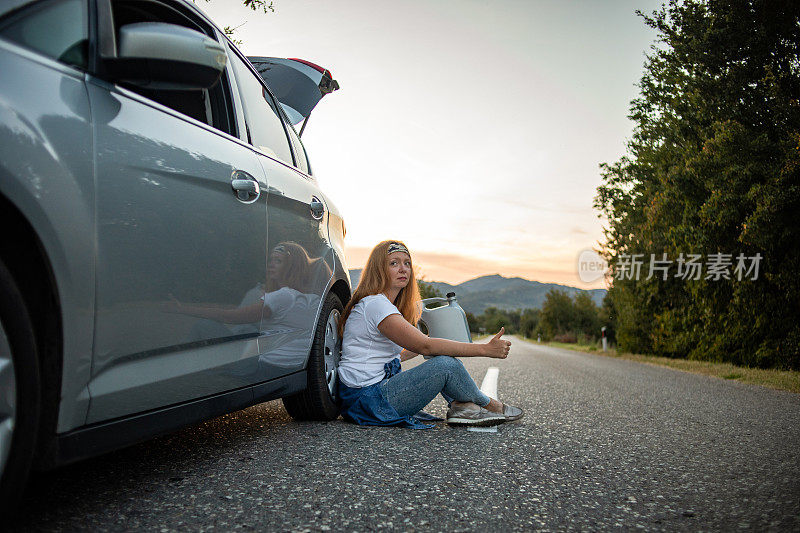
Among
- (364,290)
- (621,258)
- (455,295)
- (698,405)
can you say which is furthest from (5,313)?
(621,258)

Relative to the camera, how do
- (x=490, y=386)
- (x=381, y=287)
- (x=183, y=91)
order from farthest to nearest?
(x=490, y=386) → (x=381, y=287) → (x=183, y=91)

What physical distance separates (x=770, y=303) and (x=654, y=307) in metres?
6.73

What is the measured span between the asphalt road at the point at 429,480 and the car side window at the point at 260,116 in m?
1.64

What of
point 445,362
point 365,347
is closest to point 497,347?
point 445,362

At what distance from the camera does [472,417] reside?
3.80m

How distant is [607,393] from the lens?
6352mm

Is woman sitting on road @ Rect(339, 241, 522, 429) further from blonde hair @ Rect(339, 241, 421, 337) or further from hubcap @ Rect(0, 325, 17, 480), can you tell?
hubcap @ Rect(0, 325, 17, 480)

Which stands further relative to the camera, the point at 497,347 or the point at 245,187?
the point at 497,347

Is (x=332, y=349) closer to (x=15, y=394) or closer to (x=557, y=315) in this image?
(x=15, y=394)

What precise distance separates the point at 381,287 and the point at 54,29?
8.25ft

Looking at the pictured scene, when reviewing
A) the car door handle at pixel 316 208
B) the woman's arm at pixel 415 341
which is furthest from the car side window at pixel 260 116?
the woman's arm at pixel 415 341

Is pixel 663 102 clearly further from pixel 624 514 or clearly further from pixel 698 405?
pixel 624 514

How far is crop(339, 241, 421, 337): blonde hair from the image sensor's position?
3.93m

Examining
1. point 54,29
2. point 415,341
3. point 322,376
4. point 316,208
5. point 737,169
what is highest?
point 737,169
